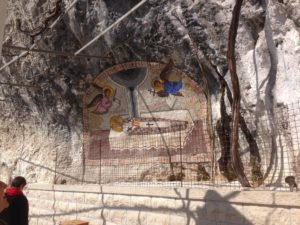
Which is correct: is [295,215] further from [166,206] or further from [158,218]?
[158,218]

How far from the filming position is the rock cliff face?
5.98m

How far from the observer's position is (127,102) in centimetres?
875

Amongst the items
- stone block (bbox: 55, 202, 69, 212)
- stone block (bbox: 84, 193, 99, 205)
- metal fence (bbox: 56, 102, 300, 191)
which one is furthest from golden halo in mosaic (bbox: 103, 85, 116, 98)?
stone block (bbox: 84, 193, 99, 205)

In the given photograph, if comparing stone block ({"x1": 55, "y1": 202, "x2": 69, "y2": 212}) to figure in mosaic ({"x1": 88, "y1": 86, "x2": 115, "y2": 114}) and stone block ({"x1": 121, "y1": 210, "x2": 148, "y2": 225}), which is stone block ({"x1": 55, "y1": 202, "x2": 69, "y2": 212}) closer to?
stone block ({"x1": 121, "y1": 210, "x2": 148, "y2": 225})

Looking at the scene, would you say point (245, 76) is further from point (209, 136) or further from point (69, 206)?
point (69, 206)

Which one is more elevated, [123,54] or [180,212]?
[123,54]

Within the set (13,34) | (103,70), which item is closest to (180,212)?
(103,70)

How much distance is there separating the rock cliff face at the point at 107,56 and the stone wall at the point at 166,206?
93.1 inches

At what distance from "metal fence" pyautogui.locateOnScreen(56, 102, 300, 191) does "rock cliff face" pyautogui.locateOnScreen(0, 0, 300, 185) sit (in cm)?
29

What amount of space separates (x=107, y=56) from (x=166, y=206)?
4.74 metres

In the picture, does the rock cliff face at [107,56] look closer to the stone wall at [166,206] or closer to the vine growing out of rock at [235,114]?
the vine growing out of rock at [235,114]

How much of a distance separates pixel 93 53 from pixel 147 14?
5.79 ft

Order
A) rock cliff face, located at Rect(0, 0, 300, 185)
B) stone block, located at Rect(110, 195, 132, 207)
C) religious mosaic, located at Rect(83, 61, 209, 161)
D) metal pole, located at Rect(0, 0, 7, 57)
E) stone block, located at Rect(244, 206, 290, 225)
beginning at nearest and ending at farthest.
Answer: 1. metal pole, located at Rect(0, 0, 7, 57)
2. stone block, located at Rect(244, 206, 290, 225)
3. stone block, located at Rect(110, 195, 132, 207)
4. rock cliff face, located at Rect(0, 0, 300, 185)
5. religious mosaic, located at Rect(83, 61, 209, 161)

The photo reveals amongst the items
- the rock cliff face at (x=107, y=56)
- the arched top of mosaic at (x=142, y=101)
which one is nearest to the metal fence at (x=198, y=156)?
the arched top of mosaic at (x=142, y=101)
